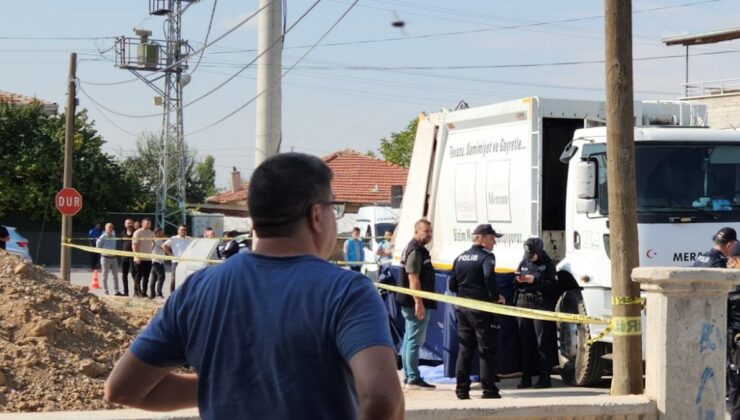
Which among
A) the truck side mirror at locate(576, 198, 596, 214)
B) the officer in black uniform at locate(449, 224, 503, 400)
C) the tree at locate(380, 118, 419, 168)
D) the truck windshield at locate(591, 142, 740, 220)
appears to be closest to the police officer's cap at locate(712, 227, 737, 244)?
the truck windshield at locate(591, 142, 740, 220)

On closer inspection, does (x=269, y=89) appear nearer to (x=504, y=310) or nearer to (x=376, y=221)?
(x=504, y=310)

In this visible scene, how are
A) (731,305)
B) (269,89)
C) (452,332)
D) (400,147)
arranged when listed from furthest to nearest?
1. (400,147)
2. (269,89)
3. (452,332)
4. (731,305)

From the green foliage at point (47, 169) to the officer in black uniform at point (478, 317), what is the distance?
38.0m

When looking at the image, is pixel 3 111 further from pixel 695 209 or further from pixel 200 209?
pixel 695 209

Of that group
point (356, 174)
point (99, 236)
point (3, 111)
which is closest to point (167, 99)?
point (3, 111)

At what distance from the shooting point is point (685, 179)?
39.9 ft

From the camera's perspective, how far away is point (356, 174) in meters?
60.2

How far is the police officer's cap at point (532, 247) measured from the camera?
1241 centimetres

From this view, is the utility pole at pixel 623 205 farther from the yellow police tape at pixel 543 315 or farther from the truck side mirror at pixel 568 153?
the truck side mirror at pixel 568 153

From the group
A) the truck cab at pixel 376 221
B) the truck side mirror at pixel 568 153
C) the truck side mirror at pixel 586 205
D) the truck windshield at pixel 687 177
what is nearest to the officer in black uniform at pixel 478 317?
the truck side mirror at pixel 586 205

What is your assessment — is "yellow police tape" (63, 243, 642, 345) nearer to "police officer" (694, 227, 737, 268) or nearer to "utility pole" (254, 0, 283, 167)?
"police officer" (694, 227, 737, 268)

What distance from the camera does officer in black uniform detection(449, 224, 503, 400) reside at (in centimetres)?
1152

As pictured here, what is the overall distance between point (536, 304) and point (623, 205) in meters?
5.55

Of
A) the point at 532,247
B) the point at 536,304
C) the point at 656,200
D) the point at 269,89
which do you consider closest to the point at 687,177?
the point at 656,200
